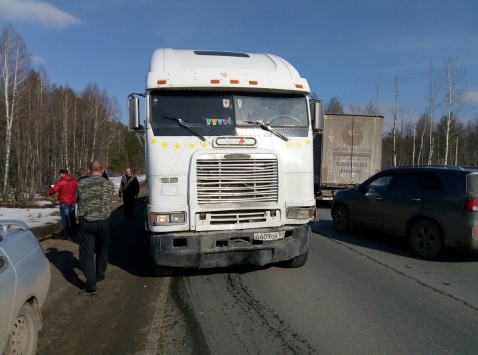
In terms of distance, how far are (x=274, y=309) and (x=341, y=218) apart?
6195 mm

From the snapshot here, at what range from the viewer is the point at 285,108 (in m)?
6.21

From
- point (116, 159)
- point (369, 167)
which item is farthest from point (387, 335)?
point (116, 159)

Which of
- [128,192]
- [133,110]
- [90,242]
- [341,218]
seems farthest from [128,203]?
[133,110]

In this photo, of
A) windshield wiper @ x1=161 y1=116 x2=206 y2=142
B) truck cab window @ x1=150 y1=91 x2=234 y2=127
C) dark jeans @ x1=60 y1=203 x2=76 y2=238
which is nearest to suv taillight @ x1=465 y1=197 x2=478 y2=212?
truck cab window @ x1=150 y1=91 x2=234 y2=127

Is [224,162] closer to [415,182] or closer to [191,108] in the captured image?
[191,108]

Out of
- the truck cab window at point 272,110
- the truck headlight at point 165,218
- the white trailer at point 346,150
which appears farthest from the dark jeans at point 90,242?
the white trailer at point 346,150

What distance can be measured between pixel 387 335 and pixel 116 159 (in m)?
61.8

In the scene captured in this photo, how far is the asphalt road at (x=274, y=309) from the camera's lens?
153 inches

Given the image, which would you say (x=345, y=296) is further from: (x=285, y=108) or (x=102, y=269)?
(x=102, y=269)

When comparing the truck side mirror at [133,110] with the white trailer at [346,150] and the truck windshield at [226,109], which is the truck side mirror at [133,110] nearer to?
the truck windshield at [226,109]

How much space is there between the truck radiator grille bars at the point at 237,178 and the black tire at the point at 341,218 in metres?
5.02

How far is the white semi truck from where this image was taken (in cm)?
555

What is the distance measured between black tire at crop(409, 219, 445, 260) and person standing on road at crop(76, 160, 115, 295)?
5.82 meters

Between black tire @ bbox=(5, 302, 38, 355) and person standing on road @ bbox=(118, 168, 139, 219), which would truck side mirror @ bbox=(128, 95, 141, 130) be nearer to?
black tire @ bbox=(5, 302, 38, 355)
